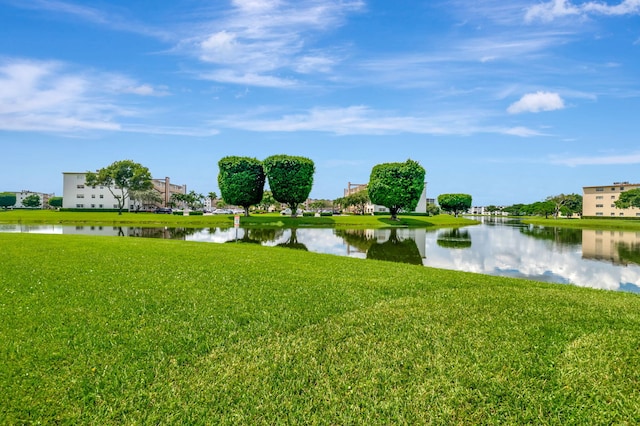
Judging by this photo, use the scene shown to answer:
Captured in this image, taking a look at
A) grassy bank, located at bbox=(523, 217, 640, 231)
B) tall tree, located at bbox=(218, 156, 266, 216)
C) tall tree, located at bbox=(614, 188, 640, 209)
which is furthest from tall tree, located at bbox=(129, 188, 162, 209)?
tall tree, located at bbox=(614, 188, 640, 209)

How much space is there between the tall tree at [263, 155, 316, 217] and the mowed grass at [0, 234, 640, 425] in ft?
167

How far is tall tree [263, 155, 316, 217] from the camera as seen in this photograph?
6074cm

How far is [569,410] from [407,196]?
61.4m

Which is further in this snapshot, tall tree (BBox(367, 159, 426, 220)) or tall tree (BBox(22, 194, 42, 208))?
tall tree (BBox(22, 194, 42, 208))

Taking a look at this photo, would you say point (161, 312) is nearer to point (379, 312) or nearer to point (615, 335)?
point (379, 312)

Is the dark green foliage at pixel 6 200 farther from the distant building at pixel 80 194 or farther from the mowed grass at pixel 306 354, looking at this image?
the mowed grass at pixel 306 354

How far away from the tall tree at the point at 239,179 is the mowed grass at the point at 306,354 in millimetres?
51496

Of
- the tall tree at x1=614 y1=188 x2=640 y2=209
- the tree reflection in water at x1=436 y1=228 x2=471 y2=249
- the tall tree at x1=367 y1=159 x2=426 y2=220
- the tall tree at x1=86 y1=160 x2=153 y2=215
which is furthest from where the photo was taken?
the tall tree at x1=614 y1=188 x2=640 y2=209

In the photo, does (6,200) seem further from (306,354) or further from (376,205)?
(306,354)

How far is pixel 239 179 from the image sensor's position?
200 feet

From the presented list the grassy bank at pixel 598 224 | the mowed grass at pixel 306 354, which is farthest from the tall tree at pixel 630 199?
the mowed grass at pixel 306 354

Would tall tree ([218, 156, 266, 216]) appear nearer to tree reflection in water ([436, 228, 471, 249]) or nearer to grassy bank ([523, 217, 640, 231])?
tree reflection in water ([436, 228, 471, 249])

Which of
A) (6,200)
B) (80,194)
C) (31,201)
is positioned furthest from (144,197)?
(6,200)

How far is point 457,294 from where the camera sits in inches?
393
